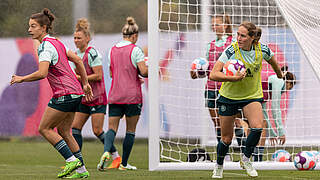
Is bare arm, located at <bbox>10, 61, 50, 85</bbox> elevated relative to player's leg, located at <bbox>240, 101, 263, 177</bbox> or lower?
elevated

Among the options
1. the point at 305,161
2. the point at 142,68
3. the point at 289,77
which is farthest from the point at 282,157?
the point at 142,68

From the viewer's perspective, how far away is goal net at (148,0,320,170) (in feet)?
25.9

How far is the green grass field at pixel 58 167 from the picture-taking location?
7449 mm

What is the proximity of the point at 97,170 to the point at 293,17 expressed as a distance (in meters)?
2.96

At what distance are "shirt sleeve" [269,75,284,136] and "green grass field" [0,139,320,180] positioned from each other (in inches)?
56.9

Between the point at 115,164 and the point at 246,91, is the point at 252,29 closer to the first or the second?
the point at 246,91

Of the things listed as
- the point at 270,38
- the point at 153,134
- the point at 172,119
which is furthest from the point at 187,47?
the point at 153,134

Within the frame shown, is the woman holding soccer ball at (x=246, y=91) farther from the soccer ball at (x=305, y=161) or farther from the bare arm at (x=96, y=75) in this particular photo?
the bare arm at (x=96, y=75)

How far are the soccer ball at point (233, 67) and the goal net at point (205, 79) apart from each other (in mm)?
823

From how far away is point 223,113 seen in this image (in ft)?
23.4

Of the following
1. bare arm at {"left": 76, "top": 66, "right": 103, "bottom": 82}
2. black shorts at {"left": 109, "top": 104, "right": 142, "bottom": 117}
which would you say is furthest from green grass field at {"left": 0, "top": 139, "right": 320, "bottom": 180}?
bare arm at {"left": 76, "top": 66, "right": 103, "bottom": 82}

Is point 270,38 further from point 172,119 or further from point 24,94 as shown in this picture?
point 24,94

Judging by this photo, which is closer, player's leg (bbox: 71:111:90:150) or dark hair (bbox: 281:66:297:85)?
player's leg (bbox: 71:111:90:150)

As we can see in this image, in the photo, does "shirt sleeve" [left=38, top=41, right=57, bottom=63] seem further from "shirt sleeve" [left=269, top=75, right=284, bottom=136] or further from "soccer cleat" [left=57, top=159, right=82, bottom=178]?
"shirt sleeve" [left=269, top=75, right=284, bottom=136]
